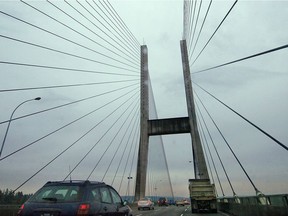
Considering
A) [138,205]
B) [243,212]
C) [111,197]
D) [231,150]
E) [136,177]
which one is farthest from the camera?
[136,177]

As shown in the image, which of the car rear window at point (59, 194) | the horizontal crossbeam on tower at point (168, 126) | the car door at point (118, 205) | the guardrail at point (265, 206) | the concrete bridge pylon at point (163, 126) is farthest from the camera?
the horizontal crossbeam on tower at point (168, 126)

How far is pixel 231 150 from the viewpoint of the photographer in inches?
870

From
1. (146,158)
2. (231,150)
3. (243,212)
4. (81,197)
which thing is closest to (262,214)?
(243,212)

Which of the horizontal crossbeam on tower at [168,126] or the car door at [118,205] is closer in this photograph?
the car door at [118,205]

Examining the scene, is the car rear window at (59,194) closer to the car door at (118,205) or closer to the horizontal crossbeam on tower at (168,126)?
the car door at (118,205)

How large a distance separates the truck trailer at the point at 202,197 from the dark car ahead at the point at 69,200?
2208cm

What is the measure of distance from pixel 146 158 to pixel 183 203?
24697 millimetres

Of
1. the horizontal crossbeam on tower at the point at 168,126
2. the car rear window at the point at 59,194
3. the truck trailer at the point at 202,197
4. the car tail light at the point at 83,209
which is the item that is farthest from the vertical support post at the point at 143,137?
the car tail light at the point at 83,209

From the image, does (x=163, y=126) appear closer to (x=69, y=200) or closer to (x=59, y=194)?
(x=59, y=194)

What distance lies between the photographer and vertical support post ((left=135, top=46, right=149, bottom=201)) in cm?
3975

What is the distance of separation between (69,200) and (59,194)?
30 cm

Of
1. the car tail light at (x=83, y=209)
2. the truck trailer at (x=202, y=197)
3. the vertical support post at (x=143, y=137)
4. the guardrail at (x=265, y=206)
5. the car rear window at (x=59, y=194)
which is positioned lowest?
the car tail light at (x=83, y=209)

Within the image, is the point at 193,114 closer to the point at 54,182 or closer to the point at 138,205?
the point at 138,205

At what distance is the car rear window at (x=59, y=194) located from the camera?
7031 millimetres
